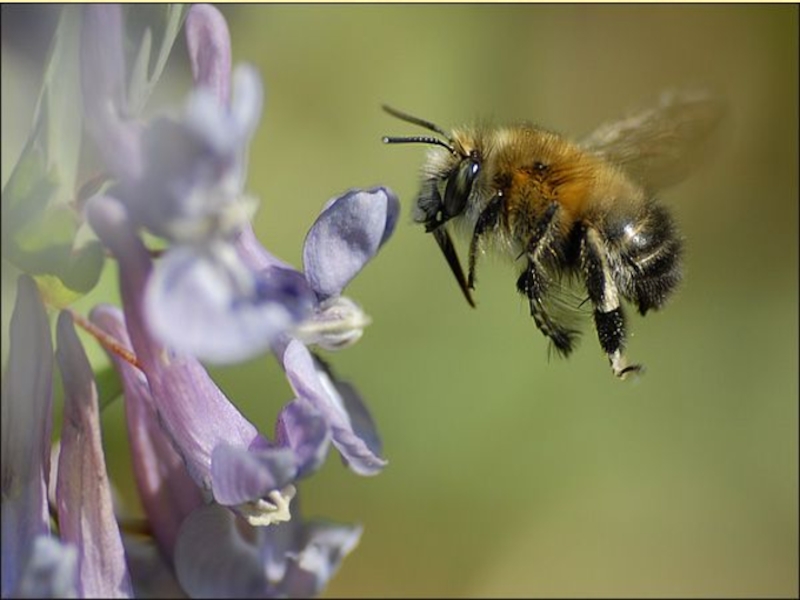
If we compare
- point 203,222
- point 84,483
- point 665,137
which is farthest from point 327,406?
point 665,137

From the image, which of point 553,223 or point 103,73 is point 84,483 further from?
point 553,223

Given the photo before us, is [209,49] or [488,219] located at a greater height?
[488,219]

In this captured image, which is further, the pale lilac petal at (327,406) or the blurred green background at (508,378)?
the blurred green background at (508,378)

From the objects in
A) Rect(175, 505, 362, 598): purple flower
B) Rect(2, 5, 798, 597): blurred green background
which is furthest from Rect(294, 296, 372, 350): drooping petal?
Rect(2, 5, 798, 597): blurred green background

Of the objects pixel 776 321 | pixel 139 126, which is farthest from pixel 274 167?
pixel 139 126

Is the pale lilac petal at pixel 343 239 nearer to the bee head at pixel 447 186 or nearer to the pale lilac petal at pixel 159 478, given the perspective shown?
the pale lilac petal at pixel 159 478

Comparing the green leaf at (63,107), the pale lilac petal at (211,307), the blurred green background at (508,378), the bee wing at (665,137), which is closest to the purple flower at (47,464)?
the green leaf at (63,107)

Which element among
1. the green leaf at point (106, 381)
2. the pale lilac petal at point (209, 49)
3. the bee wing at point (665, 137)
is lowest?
the green leaf at point (106, 381)

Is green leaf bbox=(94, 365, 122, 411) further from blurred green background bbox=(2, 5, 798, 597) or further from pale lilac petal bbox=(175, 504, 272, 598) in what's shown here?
blurred green background bbox=(2, 5, 798, 597)
